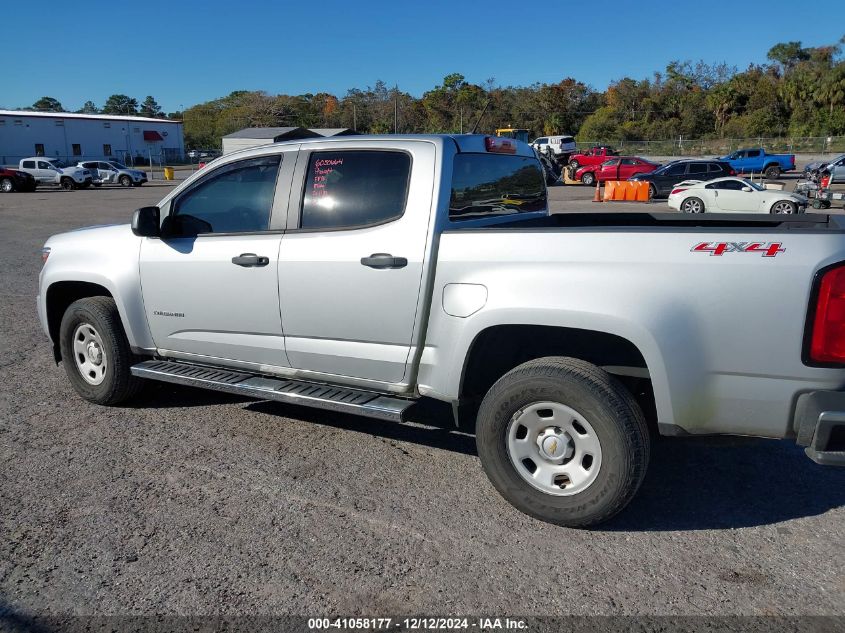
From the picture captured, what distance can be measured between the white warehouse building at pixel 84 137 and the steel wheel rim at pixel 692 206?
57550 mm

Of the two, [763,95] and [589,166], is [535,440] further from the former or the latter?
[763,95]

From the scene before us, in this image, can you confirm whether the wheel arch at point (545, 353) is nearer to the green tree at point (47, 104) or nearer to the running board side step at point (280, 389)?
the running board side step at point (280, 389)

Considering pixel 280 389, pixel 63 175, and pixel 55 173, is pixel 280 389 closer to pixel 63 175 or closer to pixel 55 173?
pixel 63 175

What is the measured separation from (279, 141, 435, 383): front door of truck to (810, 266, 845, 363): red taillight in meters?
1.87

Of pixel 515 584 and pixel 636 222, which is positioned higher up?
pixel 636 222

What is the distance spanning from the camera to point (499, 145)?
450 centimetres

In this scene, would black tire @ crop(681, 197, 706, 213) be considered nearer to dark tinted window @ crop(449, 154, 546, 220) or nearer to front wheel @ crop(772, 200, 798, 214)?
front wheel @ crop(772, 200, 798, 214)

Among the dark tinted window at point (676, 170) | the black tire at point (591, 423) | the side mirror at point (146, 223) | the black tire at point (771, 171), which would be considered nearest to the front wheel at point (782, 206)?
the dark tinted window at point (676, 170)

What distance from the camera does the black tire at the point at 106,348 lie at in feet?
16.4

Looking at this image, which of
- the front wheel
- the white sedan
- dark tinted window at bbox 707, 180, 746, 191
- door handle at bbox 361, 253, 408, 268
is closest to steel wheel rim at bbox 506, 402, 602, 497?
door handle at bbox 361, 253, 408, 268

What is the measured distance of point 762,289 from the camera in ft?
9.70

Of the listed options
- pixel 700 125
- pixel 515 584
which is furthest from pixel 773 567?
pixel 700 125

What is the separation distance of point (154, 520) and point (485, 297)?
81.2 inches

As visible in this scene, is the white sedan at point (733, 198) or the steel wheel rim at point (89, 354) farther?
the white sedan at point (733, 198)
